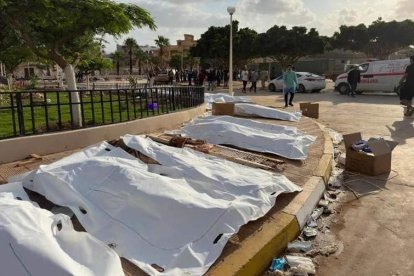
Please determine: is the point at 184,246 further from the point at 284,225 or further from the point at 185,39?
the point at 185,39

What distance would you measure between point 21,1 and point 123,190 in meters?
5.02

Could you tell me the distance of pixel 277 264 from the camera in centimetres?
329

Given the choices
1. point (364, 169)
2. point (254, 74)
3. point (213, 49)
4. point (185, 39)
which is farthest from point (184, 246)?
point (185, 39)

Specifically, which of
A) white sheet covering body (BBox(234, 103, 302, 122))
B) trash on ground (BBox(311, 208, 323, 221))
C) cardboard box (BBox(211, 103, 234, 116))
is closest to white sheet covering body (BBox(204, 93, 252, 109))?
cardboard box (BBox(211, 103, 234, 116))

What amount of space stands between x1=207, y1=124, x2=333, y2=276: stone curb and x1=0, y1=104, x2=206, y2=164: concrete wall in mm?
3968

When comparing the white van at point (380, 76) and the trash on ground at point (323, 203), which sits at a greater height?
the white van at point (380, 76)

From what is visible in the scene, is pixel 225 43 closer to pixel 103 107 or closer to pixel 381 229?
pixel 103 107

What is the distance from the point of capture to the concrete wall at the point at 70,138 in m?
5.86

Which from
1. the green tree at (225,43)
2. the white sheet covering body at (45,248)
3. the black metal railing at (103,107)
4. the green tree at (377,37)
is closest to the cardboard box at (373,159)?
the black metal railing at (103,107)

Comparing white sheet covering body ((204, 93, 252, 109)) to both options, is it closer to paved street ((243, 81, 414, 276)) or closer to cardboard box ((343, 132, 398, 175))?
paved street ((243, 81, 414, 276))

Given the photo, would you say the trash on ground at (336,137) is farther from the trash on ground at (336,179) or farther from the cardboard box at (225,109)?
the cardboard box at (225,109)

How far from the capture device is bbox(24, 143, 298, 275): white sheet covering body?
297 centimetres

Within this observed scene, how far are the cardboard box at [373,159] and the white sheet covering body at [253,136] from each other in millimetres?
733

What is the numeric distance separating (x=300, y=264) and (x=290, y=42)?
35462 millimetres
